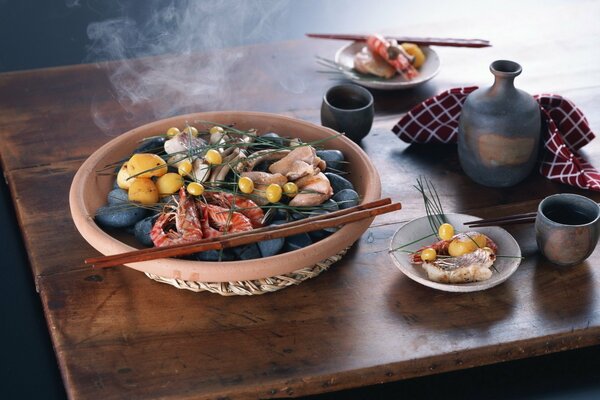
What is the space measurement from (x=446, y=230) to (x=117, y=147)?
2.32 feet

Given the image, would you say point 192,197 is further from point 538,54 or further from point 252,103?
point 538,54

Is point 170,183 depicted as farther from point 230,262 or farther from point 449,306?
point 449,306

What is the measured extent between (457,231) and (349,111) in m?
0.42

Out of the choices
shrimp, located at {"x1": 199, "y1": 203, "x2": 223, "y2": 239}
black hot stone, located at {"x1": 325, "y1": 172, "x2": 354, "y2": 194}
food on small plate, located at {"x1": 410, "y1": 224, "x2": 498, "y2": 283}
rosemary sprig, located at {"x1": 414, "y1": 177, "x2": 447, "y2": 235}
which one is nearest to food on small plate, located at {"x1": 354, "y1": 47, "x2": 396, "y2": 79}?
rosemary sprig, located at {"x1": 414, "y1": 177, "x2": 447, "y2": 235}

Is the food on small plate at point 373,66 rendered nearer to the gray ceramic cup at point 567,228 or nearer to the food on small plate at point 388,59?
the food on small plate at point 388,59

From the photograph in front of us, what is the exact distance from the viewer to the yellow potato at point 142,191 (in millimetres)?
1498

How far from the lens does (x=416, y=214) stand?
1.63 metres

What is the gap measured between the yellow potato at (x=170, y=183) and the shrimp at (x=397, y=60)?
32.4 inches

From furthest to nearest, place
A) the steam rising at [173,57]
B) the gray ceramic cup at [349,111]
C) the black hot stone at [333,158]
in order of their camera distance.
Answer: the steam rising at [173,57]
the gray ceramic cup at [349,111]
the black hot stone at [333,158]

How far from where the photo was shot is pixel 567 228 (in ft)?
4.69

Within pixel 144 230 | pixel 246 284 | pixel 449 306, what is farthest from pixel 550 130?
pixel 144 230

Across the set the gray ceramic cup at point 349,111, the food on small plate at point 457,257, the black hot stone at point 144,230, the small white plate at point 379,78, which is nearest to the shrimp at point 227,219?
the black hot stone at point 144,230

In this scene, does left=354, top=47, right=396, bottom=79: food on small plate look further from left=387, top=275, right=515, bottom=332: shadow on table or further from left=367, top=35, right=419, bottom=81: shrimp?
left=387, top=275, right=515, bottom=332: shadow on table

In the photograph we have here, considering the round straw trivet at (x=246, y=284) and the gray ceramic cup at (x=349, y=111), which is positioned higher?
the gray ceramic cup at (x=349, y=111)
